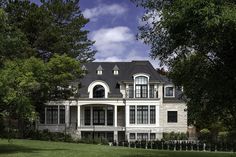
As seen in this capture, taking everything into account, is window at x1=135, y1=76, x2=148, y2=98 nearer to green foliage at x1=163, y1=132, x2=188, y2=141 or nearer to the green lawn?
green foliage at x1=163, y1=132, x2=188, y2=141

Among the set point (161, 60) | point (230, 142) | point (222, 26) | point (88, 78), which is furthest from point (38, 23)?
point (222, 26)

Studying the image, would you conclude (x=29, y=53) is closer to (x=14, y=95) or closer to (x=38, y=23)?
(x=38, y=23)

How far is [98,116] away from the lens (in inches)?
2771

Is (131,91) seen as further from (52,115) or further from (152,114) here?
(52,115)

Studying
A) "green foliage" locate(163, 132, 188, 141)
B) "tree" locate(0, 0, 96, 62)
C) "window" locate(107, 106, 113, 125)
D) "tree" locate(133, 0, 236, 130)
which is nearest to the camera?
"tree" locate(133, 0, 236, 130)

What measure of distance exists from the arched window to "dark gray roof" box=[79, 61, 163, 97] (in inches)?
45.9

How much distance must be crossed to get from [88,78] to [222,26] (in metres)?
56.7

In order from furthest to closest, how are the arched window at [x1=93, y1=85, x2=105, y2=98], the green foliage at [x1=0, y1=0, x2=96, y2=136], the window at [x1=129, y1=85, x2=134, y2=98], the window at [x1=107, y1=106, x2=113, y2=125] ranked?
1. the arched window at [x1=93, y1=85, x2=105, y2=98]
2. the window at [x1=107, y1=106, x2=113, y2=125]
3. the window at [x1=129, y1=85, x2=134, y2=98]
4. the green foliage at [x1=0, y1=0, x2=96, y2=136]

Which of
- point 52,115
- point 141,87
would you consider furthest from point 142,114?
point 52,115

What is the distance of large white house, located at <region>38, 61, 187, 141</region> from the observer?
68.1m

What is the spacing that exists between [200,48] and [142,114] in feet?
161

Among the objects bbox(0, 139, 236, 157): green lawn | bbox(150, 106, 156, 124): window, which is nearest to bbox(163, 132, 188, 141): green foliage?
bbox(150, 106, 156, 124): window

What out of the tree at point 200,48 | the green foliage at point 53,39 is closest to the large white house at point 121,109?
the green foliage at point 53,39

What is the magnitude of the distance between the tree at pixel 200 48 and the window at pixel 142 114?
42.1 meters
